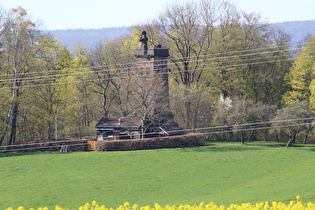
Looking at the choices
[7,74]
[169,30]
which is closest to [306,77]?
[169,30]

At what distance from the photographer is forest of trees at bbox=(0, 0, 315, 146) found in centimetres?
5278

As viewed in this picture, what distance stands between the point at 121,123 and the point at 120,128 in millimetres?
636

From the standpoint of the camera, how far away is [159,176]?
124 ft

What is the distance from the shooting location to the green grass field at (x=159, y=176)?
2925 centimetres

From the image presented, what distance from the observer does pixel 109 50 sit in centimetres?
6888

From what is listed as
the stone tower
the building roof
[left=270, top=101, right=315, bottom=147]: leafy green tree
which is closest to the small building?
the building roof

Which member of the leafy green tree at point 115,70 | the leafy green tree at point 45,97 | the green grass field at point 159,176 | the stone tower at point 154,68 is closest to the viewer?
the green grass field at point 159,176

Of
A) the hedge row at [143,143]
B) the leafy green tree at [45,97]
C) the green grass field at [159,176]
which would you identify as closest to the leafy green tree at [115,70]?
the leafy green tree at [45,97]

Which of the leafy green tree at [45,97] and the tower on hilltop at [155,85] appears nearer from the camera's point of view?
the tower on hilltop at [155,85]

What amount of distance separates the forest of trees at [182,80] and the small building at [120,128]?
1.13m

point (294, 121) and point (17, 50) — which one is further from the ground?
point (17, 50)

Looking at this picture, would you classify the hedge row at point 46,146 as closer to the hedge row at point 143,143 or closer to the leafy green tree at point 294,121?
the hedge row at point 143,143

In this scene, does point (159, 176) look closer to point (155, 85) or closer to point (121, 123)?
point (121, 123)

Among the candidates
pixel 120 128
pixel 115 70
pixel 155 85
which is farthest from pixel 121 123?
pixel 115 70
